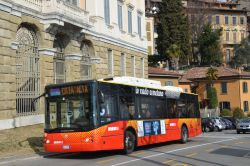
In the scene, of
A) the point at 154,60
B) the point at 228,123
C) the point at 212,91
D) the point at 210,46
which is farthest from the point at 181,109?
the point at 210,46

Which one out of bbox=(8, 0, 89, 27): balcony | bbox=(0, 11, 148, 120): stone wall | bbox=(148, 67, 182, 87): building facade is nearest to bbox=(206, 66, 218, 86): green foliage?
bbox=(148, 67, 182, 87): building facade

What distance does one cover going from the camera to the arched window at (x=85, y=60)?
32.6 metres

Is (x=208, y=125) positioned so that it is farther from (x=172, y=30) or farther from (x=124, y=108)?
(x=172, y=30)

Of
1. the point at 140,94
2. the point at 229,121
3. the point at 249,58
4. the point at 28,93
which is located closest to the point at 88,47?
the point at 28,93

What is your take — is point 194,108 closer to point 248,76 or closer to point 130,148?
point 130,148

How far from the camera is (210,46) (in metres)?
83.9

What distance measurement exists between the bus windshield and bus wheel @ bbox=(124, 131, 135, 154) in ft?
8.07

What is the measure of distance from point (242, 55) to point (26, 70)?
7654cm

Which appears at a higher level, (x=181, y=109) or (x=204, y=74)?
(x=204, y=74)

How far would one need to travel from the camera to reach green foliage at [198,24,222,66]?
83.7 meters

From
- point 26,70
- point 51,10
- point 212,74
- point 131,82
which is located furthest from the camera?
point 212,74

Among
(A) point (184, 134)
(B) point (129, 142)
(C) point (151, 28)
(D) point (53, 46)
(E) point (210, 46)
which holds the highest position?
(C) point (151, 28)

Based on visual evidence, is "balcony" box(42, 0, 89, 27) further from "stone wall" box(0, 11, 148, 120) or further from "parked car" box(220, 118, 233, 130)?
"parked car" box(220, 118, 233, 130)

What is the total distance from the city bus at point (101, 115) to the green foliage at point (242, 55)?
77.3 meters
